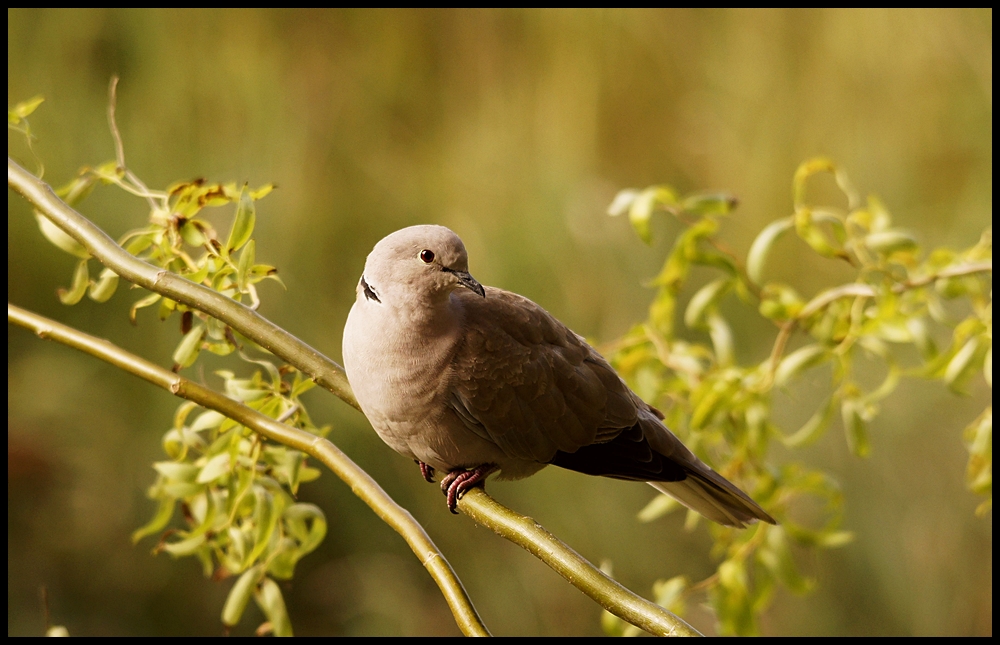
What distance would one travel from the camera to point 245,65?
226 centimetres

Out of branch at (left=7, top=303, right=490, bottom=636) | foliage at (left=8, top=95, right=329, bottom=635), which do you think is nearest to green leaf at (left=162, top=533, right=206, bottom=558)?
Result: foliage at (left=8, top=95, right=329, bottom=635)

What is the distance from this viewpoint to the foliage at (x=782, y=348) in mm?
940

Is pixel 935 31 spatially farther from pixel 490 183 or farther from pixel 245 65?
pixel 245 65

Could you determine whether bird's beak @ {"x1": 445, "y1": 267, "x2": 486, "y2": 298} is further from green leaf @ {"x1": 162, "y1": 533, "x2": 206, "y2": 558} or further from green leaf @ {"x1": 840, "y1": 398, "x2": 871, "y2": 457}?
green leaf @ {"x1": 840, "y1": 398, "x2": 871, "y2": 457}

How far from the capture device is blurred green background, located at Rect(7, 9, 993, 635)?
2.07 m

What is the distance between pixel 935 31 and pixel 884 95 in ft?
0.63

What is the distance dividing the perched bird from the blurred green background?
3.90ft

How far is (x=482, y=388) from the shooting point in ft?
2.71

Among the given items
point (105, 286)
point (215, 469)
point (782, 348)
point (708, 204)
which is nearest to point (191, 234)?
point (105, 286)

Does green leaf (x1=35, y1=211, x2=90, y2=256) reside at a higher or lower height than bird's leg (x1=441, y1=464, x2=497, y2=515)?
higher

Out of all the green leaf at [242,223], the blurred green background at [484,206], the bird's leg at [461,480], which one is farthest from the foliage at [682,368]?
the blurred green background at [484,206]

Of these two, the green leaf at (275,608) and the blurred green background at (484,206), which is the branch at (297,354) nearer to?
the green leaf at (275,608)

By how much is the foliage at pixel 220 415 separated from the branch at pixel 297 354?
29mm

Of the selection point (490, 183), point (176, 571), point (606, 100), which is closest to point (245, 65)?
point (490, 183)
